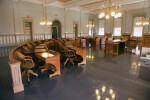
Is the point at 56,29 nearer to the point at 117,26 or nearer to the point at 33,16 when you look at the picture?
the point at 33,16

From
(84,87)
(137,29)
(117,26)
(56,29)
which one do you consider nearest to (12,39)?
(56,29)

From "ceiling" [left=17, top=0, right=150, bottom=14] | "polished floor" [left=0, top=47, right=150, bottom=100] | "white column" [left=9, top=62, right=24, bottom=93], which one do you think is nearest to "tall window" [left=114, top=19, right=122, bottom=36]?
"ceiling" [left=17, top=0, right=150, bottom=14]

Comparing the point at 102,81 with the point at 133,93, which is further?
the point at 102,81

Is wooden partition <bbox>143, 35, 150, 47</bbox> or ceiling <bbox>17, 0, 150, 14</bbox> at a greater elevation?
ceiling <bbox>17, 0, 150, 14</bbox>

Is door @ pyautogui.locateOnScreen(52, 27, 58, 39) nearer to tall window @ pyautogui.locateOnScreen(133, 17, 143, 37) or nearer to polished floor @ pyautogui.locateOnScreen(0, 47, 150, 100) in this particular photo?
polished floor @ pyautogui.locateOnScreen(0, 47, 150, 100)

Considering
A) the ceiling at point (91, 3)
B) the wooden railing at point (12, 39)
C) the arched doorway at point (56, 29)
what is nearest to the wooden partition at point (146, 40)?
the ceiling at point (91, 3)

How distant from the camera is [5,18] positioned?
9484 millimetres

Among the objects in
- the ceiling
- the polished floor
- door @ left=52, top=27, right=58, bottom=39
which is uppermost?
the ceiling

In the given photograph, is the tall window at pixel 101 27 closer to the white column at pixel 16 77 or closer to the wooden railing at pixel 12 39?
the wooden railing at pixel 12 39

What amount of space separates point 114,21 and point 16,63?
54.7 feet

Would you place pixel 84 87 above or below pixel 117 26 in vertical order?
below

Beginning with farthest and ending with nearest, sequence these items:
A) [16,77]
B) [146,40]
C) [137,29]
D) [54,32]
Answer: [137,29] → [54,32] → [146,40] → [16,77]

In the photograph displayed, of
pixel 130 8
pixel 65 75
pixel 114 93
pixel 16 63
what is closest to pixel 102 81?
pixel 114 93

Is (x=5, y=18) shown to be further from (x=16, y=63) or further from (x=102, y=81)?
(x=102, y=81)
